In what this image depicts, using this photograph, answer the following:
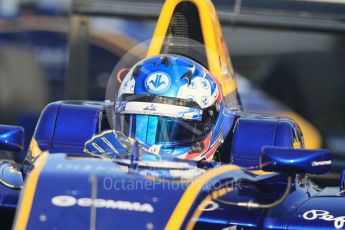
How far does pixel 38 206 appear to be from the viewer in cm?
302

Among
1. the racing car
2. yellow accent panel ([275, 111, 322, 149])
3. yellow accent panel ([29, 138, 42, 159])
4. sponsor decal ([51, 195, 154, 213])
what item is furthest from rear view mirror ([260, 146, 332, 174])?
yellow accent panel ([275, 111, 322, 149])

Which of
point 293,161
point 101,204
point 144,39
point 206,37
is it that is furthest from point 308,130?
point 101,204

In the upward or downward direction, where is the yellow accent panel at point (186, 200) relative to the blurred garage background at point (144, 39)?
downward

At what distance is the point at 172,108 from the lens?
13.3 feet

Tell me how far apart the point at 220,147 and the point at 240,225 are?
58.6 inches

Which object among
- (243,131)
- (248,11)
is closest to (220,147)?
(243,131)

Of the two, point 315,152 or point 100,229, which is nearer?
point 100,229

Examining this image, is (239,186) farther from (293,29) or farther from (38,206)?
(293,29)

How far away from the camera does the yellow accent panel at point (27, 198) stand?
298 centimetres

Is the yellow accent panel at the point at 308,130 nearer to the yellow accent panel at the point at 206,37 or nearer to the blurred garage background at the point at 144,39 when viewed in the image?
the blurred garage background at the point at 144,39

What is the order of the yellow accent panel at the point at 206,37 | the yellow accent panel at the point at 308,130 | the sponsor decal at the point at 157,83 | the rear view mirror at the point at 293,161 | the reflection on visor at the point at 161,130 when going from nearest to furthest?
the rear view mirror at the point at 293,161
the reflection on visor at the point at 161,130
the sponsor decal at the point at 157,83
the yellow accent panel at the point at 206,37
the yellow accent panel at the point at 308,130

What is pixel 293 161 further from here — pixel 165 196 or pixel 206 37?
pixel 206 37


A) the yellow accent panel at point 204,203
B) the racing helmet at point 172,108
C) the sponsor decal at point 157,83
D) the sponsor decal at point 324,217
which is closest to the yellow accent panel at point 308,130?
the racing helmet at point 172,108

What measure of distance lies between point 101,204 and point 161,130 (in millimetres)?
984
